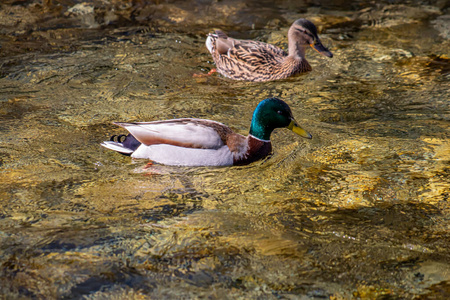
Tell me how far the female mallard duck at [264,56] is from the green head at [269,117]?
2.67 meters

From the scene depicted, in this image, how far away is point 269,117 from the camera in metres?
6.39

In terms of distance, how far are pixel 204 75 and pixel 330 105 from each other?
2.21 meters

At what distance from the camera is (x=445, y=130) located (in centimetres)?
710

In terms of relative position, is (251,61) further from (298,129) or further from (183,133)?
(183,133)

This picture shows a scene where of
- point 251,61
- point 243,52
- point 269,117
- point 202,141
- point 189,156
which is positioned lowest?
point 189,156

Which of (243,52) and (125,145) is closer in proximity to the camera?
(125,145)

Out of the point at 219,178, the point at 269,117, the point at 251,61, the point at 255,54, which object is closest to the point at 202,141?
the point at 219,178

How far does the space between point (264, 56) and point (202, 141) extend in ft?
11.1

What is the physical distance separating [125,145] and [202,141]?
0.94m

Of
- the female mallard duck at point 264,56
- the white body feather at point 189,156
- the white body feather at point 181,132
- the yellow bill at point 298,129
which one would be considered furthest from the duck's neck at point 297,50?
the white body feather at point 189,156

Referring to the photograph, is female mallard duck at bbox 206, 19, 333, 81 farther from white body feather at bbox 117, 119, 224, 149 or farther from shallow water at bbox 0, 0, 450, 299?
white body feather at bbox 117, 119, 224, 149

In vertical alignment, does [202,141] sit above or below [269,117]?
below

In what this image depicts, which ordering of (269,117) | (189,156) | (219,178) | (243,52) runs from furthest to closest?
(243,52)
(269,117)
(189,156)
(219,178)

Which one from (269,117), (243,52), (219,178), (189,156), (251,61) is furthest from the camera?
(243,52)
